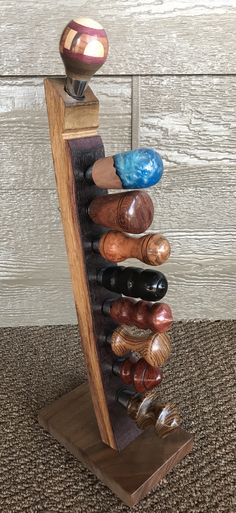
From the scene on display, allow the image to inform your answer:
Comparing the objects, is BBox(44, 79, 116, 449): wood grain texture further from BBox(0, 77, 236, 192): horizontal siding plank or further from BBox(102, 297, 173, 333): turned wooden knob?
BBox(0, 77, 236, 192): horizontal siding plank

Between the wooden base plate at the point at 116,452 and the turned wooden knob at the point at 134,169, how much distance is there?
1.04 ft

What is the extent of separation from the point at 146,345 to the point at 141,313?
0.03 m

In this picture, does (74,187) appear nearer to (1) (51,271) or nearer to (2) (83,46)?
(2) (83,46)

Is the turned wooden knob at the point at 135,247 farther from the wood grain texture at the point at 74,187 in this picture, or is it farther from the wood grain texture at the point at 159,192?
the wood grain texture at the point at 159,192

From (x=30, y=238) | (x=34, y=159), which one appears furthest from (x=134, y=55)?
(x=30, y=238)

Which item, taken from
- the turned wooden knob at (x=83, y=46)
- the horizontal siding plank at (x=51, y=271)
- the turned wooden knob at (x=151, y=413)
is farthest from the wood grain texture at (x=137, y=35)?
the turned wooden knob at (x=151, y=413)

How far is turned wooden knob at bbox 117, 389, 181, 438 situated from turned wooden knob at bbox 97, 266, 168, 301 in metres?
0.14

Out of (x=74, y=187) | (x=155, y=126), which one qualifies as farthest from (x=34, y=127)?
(x=74, y=187)

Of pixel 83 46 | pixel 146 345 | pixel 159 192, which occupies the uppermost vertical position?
pixel 83 46

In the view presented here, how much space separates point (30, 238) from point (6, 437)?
1.12 feet

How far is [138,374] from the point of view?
0.62 meters

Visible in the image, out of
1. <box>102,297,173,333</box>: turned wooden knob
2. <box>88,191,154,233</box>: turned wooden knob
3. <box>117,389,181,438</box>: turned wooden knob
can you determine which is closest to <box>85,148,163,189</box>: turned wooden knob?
<box>88,191,154,233</box>: turned wooden knob

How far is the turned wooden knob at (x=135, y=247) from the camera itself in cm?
53

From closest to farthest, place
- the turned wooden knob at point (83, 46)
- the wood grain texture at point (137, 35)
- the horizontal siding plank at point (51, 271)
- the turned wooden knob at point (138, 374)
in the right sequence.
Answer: the turned wooden knob at point (83, 46) → the turned wooden knob at point (138, 374) → the wood grain texture at point (137, 35) → the horizontal siding plank at point (51, 271)
